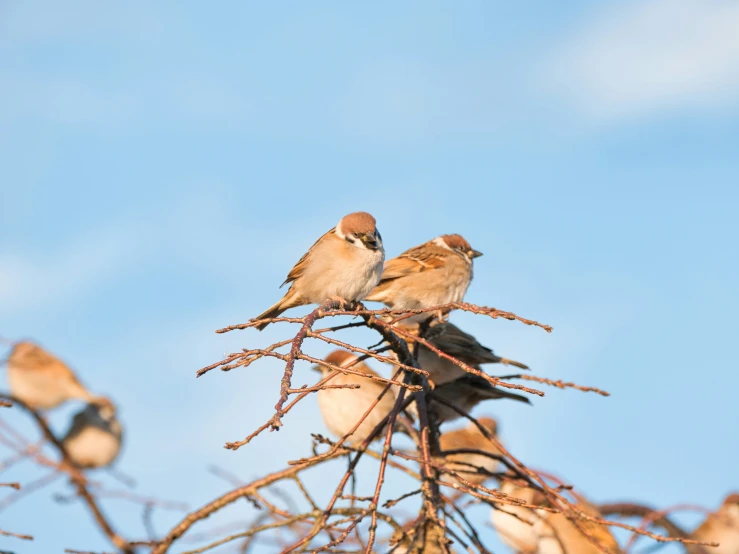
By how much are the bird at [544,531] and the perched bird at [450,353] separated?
23.9 inches

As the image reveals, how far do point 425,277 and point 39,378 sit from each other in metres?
2.68

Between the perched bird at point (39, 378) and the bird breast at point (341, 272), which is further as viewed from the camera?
the bird breast at point (341, 272)

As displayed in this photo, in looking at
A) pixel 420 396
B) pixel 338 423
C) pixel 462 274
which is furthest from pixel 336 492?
pixel 462 274

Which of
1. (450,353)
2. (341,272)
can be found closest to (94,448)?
Result: (341,272)

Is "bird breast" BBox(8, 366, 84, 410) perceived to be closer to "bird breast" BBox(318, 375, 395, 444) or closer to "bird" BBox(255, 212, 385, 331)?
"bird" BBox(255, 212, 385, 331)

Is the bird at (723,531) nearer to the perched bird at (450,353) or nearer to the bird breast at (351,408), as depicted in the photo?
the perched bird at (450,353)

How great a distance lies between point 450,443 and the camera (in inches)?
220

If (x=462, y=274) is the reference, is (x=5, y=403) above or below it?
below

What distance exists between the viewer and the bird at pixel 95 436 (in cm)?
294

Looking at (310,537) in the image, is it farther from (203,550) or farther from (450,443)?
(450,443)

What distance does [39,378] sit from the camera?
291 centimetres

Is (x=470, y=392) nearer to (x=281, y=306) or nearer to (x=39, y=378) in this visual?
(x=281, y=306)

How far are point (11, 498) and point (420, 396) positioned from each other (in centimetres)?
153

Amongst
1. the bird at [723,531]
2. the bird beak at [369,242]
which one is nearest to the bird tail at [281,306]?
the bird beak at [369,242]
